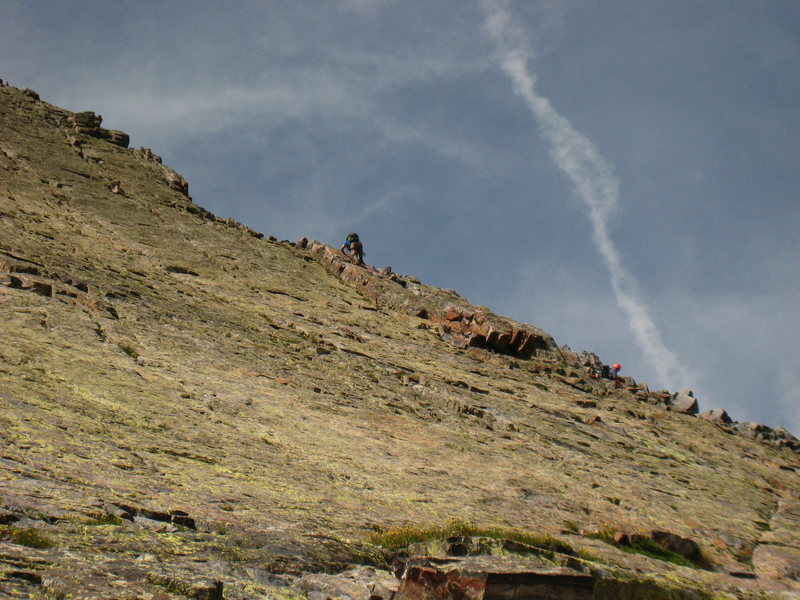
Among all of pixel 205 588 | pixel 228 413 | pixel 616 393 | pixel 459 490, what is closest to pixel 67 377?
pixel 228 413

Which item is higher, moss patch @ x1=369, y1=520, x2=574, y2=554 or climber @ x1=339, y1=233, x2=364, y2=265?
climber @ x1=339, y1=233, x2=364, y2=265

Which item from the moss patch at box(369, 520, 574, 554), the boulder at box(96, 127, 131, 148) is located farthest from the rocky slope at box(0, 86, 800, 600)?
the boulder at box(96, 127, 131, 148)

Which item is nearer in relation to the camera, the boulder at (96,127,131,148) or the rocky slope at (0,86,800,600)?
the rocky slope at (0,86,800,600)

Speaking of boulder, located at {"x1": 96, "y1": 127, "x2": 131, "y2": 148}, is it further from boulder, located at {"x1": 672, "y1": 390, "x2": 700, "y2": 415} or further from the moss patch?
the moss patch

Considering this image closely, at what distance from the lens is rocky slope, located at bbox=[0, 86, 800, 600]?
30.3 feet

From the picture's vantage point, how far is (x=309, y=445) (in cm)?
1580

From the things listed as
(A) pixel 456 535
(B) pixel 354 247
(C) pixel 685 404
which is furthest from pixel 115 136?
(A) pixel 456 535

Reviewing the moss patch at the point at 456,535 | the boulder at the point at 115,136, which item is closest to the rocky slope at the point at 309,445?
the moss patch at the point at 456,535

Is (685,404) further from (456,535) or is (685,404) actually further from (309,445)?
(456,535)

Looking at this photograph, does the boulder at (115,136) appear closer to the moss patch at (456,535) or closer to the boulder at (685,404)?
the boulder at (685,404)

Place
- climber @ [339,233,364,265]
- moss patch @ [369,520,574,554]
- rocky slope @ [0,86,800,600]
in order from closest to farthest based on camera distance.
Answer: rocky slope @ [0,86,800,600] → moss patch @ [369,520,574,554] → climber @ [339,233,364,265]

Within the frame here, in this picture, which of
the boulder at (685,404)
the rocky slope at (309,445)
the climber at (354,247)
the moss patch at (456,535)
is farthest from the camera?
the climber at (354,247)

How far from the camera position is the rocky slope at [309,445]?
9234 millimetres

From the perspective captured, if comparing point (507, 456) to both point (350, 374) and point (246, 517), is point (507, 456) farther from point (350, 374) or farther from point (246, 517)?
point (246, 517)
